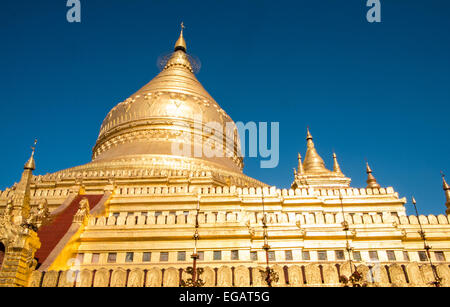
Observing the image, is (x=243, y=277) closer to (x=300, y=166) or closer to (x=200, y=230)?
(x=200, y=230)

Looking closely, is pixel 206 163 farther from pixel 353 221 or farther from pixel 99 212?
pixel 353 221

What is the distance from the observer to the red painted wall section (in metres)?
14.4

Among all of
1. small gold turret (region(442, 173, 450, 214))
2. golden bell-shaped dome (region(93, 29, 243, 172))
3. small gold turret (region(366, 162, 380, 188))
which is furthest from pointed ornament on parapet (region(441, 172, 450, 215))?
golden bell-shaped dome (region(93, 29, 243, 172))

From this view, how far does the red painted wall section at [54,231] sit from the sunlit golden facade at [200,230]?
0.22ft

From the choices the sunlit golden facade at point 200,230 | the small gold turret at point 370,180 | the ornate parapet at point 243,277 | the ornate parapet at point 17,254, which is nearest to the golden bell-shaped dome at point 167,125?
the sunlit golden facade at point 200,230

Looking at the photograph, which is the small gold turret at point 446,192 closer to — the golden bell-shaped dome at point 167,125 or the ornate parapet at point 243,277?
the ornate parapet at point 243,277

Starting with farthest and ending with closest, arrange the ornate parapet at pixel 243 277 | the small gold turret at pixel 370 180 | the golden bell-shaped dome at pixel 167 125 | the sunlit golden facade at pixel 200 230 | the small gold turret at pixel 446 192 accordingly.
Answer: the golden bell-shaped dome at pixel 167 125 < the small gold turret at pixel 370 180 < the small gold turret at pixel 446 192 < the sunlit golden facade at pixel 200 230 < the ornate parapet at pixel 243 277

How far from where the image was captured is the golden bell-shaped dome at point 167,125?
36906 millimetres

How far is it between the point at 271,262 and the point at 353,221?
Answer: 4827mm

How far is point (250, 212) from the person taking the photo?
23.5m

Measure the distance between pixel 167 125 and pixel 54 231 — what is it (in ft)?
74.5

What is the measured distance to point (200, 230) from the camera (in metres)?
16.9

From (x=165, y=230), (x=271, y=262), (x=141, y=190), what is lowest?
(x=271, y=262)
